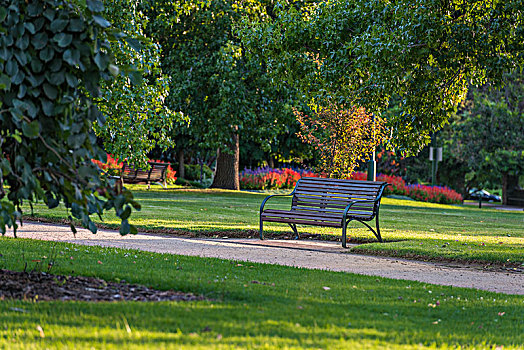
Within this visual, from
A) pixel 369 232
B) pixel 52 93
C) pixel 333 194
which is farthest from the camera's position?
pixel 369 232

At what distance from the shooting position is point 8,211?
4.53 m

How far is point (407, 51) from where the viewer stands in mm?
9852

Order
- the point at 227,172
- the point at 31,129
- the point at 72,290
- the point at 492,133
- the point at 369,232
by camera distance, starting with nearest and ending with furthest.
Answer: the point at 31,129
the point at 72,290
the point at 369,232
the point at 227,172
the point at 492,133

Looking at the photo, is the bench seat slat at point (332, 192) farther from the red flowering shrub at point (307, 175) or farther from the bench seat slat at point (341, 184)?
the red flowering shrub at point (307, 175)

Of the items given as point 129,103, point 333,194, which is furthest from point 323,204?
point 129,103

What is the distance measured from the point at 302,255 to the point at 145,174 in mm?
18594

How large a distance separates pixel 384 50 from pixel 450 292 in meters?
4.37

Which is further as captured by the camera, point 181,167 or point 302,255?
point 181,167

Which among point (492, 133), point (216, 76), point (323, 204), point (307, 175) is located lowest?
point (323, 204)

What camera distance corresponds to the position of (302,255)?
9398mm

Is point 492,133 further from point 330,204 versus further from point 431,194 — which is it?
point 330,204

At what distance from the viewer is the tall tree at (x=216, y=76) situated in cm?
2356

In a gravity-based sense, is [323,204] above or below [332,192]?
below

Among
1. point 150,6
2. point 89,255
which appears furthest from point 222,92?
point 89,255
